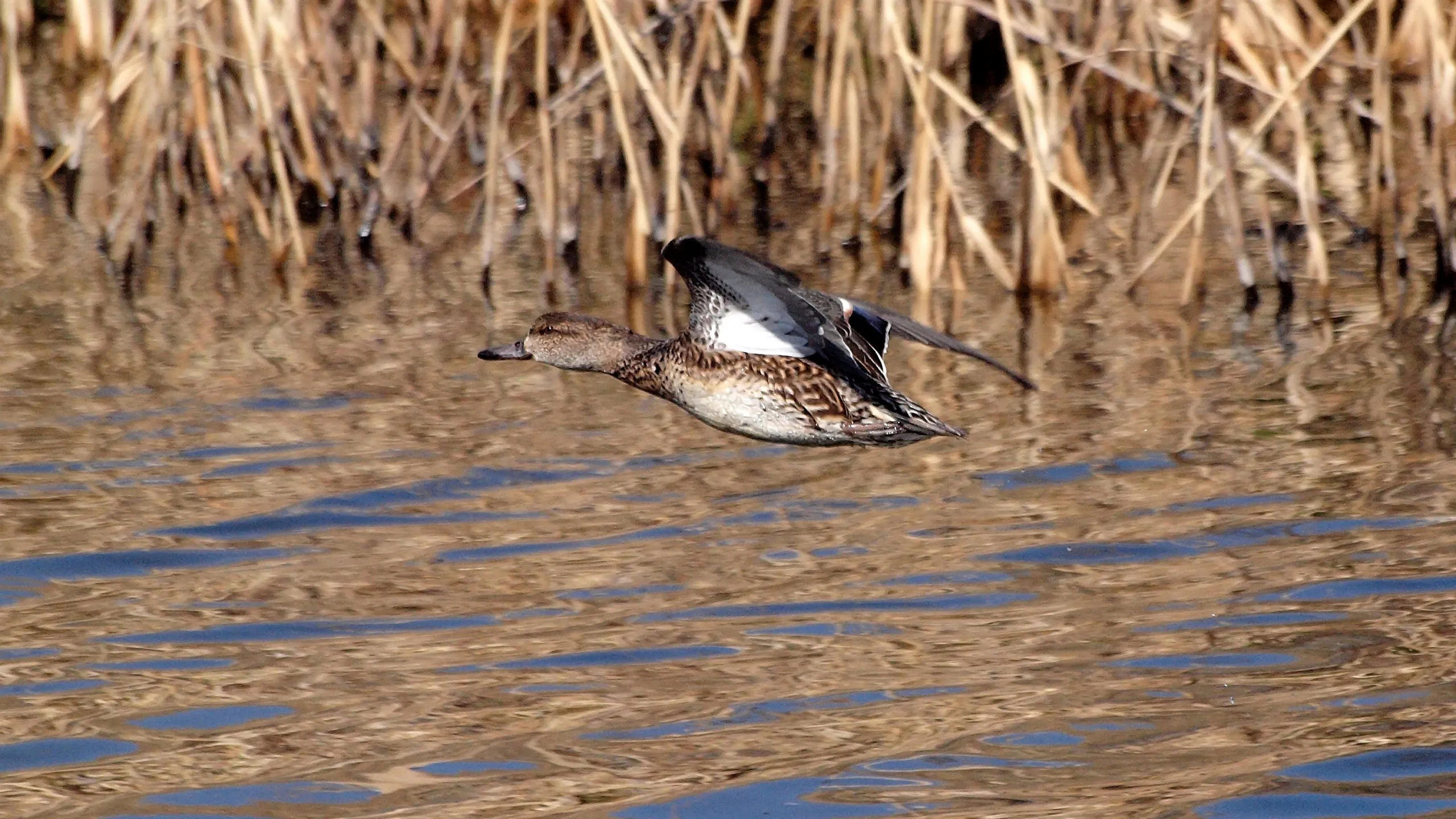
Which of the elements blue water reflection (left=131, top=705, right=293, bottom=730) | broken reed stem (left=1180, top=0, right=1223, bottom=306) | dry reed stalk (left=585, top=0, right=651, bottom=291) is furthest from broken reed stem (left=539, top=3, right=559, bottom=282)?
blue water reflection (left=131, top=705, right=293, bottom=730)

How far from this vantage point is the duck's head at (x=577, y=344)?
5.74 metres

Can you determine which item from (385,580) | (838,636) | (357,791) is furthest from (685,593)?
(357,791)

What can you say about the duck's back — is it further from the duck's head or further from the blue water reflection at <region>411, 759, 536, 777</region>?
the blue water reflection at <region>411, 759, 536, 777</region>

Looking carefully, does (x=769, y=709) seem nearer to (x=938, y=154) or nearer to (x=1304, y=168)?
(x=938, y=154)

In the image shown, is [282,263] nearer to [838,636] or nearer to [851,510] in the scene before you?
[851,510]

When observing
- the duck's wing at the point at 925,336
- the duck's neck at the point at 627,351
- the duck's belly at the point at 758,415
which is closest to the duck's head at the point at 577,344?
the duck's neck at the point at 627,351

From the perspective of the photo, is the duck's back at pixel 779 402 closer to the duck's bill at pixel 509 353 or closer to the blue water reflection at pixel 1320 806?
the duck's bill at pixel 509 353

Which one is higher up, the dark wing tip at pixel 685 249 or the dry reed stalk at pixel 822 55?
the dry reed stalk at pixel 822 55

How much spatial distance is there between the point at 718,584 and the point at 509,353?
1.08 m

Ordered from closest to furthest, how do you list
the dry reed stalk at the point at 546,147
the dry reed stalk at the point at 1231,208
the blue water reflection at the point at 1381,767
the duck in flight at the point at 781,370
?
the blue water reflection at the point at 1381,767 → the duck in flight at the point at 781,370 → the dry reed stalk at the point at 1231,208 → the dry reed stalk at the point at 546,147

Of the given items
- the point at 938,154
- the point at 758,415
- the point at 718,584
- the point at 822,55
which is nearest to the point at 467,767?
the point at 718,584

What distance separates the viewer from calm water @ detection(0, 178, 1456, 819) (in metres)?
3.99

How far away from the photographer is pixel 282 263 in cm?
874

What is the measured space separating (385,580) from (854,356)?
1.36 meters
